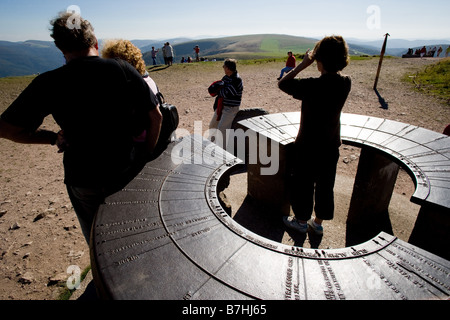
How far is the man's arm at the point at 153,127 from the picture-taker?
7.71ft

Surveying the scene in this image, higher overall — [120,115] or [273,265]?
[120,115]

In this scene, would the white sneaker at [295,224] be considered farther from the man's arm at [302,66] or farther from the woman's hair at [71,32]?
the woman's hair at [71,32]

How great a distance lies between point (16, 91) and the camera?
12.0m

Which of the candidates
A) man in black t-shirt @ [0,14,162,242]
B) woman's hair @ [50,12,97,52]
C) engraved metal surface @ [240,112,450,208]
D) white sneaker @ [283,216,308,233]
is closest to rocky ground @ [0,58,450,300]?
white sneaker @ [283,216,308,233]

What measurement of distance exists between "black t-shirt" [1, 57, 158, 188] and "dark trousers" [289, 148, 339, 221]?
6.40 feet

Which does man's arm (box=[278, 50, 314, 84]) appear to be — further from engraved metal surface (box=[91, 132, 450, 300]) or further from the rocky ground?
the rocky ground

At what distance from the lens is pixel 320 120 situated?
284 cm

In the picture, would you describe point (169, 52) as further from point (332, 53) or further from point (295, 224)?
point (332, 53)

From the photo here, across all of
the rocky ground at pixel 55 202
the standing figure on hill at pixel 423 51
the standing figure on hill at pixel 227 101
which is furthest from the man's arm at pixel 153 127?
the standing figure on hill at pixel 423 51

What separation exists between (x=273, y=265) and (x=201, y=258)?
0.49m

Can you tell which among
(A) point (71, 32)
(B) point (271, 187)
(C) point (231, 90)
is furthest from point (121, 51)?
(C) point (231, 90)

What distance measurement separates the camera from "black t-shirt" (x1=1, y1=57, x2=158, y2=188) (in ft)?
5.85
